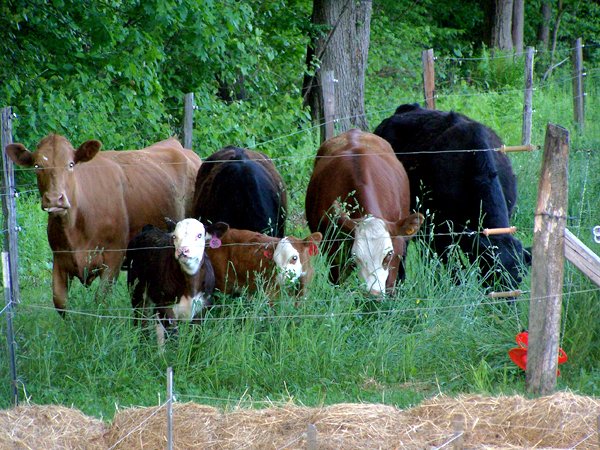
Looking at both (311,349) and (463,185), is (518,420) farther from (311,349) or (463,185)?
(463,185)

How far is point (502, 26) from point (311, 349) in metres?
20.9

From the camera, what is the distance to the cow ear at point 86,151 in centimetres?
873

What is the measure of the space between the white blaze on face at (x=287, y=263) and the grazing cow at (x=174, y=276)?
1.85 ft

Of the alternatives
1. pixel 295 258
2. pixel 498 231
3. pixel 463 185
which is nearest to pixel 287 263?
pixel 295 258

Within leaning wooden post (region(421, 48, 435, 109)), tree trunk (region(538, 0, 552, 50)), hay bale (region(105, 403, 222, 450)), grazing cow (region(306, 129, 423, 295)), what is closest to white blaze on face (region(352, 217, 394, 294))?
grazing cow (region(306, 129, 423, 295))

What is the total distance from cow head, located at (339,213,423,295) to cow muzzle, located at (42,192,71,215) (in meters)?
2.36

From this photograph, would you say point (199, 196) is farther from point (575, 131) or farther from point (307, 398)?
point (575, 131)

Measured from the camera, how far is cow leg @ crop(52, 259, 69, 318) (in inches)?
346

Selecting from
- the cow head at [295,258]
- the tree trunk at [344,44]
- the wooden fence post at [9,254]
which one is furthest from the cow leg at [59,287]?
the tree trunk at [344,44]

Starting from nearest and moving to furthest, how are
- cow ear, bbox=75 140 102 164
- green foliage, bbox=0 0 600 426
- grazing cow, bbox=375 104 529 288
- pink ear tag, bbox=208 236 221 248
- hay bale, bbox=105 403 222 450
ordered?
hay bale, bbox=105 403 222 450
green foliage, bbox=0 0 600 426
pink ear tag, bbox=208 236 221 248
cow ear, bbox=75 140 102 164
grazing cow, bbox=375 104 529 288

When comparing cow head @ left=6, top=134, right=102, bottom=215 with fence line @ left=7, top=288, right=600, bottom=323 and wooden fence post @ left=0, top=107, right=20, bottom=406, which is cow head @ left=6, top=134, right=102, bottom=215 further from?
fence line @ left=7, top=288, right=600, bottom=323

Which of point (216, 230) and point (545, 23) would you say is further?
point (545, 23)

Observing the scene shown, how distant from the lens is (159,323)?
7.88 m

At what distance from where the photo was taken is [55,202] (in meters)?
8.38
